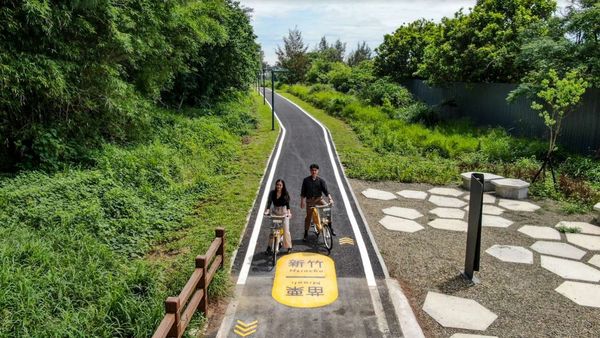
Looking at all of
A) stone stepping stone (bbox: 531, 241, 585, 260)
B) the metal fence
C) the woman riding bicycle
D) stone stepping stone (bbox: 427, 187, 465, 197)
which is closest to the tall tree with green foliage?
the metal fence

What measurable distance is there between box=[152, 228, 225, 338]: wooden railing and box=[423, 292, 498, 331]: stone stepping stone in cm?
355

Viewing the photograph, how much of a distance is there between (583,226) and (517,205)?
1.97 meters

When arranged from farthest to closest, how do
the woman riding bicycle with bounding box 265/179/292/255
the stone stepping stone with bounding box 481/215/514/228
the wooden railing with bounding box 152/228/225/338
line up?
1. the stone stepping stone with bounding box 481/215/514/228
2. the woman riding bicycle with bounding box 265/179/292/255
3. the wooden railing with bounding box 152/228/225/338

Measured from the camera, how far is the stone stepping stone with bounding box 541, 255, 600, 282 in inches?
322

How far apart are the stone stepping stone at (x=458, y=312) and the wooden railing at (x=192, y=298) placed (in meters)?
3.55

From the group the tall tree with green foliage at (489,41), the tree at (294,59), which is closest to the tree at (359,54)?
the tree at (294,59)

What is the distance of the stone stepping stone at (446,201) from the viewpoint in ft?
41.3

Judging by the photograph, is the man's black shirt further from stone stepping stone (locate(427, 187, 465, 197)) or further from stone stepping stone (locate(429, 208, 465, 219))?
stone stepping stone (locate(427, 187, 465, 197))

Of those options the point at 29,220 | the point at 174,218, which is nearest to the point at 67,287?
the point at 29,220

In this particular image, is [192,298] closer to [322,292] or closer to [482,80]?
[322,292]

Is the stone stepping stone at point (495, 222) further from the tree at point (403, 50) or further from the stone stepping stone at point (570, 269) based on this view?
the tree at point (403, 50)

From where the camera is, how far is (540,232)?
10.5m

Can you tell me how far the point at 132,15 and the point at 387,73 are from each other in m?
25.2

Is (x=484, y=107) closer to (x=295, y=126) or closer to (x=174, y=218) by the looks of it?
(x=295, y=126)
